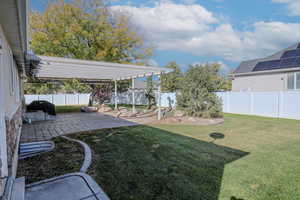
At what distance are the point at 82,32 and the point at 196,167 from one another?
14.4 meters

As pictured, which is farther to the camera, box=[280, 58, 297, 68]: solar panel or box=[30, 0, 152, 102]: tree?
box=[30, 0, 152, 102]: tree

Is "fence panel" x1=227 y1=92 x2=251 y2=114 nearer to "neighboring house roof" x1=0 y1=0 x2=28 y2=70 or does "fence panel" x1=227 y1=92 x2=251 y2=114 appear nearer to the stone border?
the stone border

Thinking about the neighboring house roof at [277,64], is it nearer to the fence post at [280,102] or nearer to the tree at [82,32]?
the fence post at [280,102]

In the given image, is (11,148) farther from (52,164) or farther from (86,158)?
(86,158)

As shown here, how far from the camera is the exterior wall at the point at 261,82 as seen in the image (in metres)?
12.2

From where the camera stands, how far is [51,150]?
3.87 meters

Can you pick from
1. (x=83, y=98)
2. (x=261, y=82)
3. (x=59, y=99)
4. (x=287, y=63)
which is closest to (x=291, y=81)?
(x=287, y=63)

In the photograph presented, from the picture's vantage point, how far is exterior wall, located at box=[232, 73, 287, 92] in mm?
12203

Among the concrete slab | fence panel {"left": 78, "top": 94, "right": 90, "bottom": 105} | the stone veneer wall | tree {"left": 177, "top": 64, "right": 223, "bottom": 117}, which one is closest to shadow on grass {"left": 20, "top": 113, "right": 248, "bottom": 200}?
the concrete slab

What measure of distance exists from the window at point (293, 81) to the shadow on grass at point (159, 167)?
1109 cm

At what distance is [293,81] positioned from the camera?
11.6 meters

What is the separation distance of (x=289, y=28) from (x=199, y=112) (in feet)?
58.5

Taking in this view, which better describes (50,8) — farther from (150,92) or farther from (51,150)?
(51,150)

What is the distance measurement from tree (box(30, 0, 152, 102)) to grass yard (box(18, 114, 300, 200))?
459 inches
